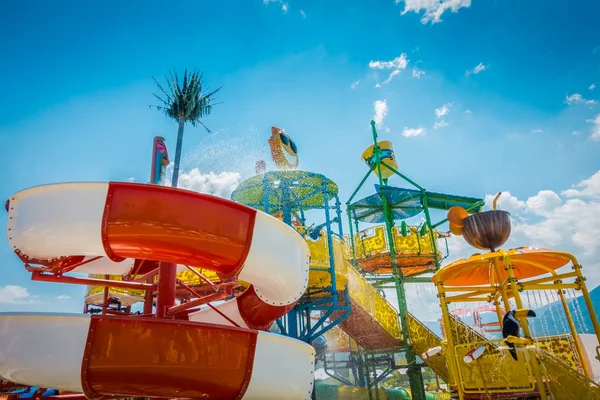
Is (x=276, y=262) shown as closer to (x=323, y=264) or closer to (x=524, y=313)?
(x=524, y=313)

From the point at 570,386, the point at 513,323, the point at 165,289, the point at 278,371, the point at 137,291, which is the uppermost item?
the point at 137,291

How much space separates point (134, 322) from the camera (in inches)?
159

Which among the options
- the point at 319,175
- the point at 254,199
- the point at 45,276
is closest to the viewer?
the point at 45,276

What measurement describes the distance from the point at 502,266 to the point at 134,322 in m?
8.76

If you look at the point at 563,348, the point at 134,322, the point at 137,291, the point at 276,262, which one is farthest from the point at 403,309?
the point at 134,322

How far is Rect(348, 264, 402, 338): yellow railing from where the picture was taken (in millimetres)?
12363

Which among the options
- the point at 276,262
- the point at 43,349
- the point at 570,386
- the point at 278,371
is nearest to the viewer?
the point at 43,349

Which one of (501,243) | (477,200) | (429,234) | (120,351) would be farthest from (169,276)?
(477,200)

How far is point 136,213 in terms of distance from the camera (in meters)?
3.99

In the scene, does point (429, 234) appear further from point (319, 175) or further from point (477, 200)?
point (319, 175)

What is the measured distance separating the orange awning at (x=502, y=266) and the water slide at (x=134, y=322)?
5.30 meters

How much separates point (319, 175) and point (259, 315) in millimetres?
6015

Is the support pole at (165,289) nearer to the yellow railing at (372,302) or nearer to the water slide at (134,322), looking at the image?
the water slide at (134,322)

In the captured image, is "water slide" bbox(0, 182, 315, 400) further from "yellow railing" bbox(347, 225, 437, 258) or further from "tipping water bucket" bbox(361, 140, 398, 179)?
"tipping water bucket" bbox(361, 140, 398, 179)
